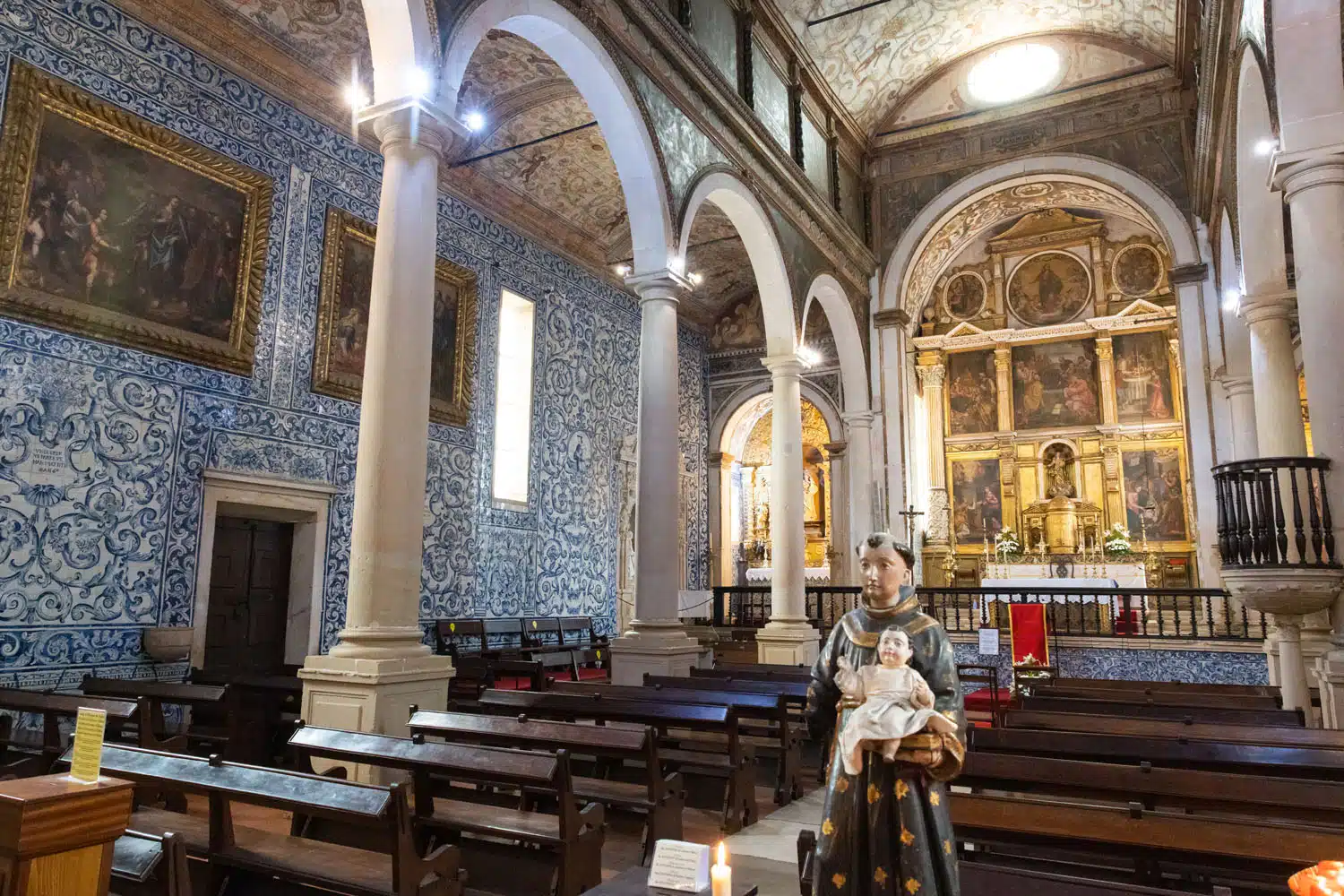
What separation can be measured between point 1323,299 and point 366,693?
658 centimetres

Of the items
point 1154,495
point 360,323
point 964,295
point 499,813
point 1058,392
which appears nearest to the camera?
point 499,813

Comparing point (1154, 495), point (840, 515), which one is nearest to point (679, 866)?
point (840, 515)

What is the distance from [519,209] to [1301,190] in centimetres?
974

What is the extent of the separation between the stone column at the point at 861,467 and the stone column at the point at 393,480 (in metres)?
10.4

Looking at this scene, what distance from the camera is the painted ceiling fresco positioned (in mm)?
13125

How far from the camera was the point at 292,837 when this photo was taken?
342cm

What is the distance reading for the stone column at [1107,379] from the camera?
17547mm

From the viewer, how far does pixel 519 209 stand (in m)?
13.0

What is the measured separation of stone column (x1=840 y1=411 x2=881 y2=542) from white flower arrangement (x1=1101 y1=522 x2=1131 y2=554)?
452 centimetres

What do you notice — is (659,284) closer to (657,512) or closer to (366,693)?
(657,512)

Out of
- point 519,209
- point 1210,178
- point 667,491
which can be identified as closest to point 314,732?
point 667,491

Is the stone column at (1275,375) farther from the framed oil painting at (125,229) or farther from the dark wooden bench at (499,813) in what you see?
the framed oil painting at (125,229)

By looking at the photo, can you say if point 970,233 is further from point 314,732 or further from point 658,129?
point 314,732

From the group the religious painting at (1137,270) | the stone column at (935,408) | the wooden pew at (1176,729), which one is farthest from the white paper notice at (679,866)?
the religious painting at (1137,270)
